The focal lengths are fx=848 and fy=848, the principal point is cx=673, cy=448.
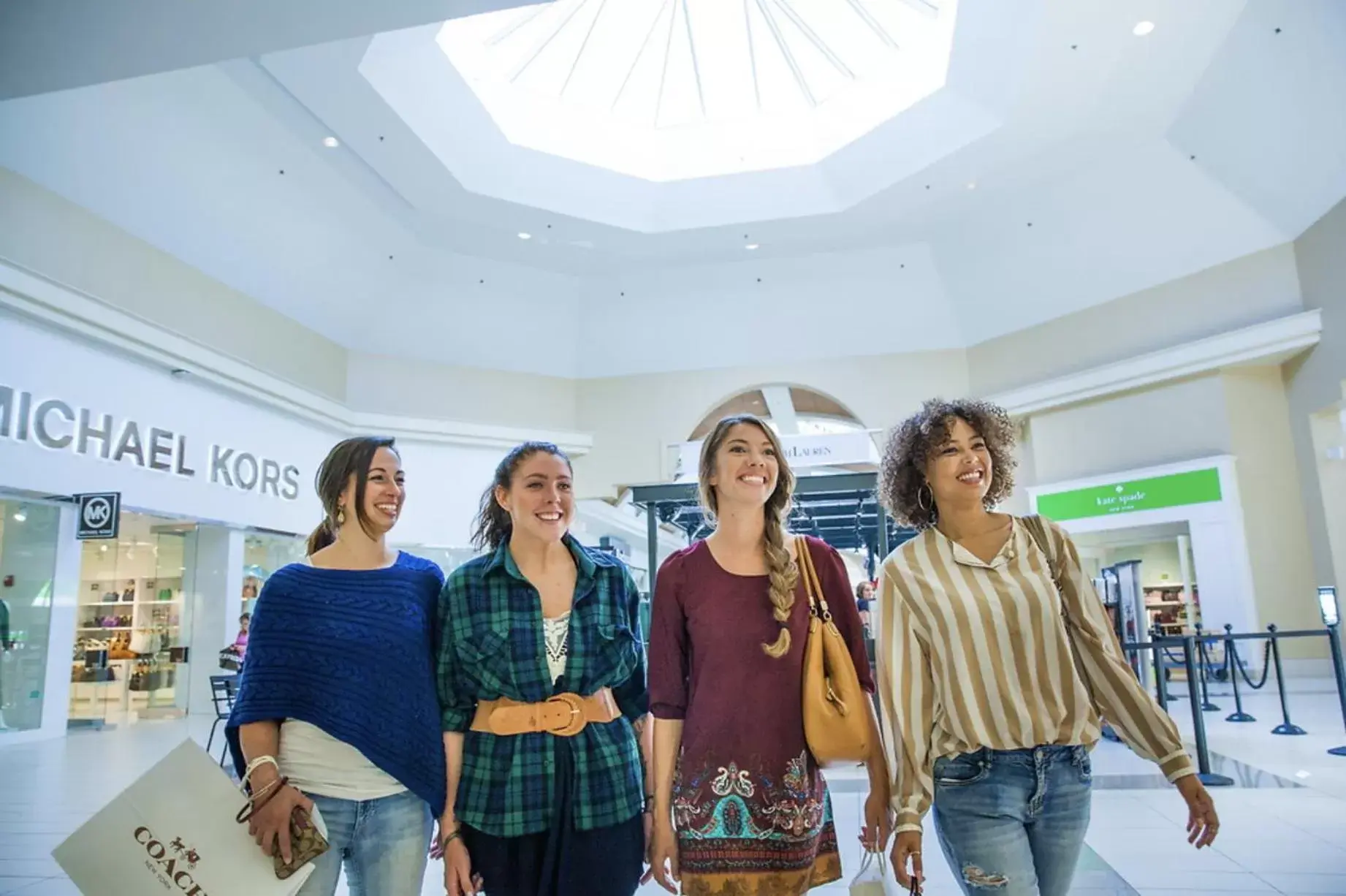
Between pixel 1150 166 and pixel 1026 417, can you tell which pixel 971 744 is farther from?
pixel 1026 417

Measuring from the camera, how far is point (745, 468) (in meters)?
1.95

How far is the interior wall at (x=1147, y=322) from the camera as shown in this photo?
1144cm

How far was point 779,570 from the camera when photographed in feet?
6.06

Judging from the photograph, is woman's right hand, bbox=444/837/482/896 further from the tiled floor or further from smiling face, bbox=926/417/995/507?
the tiled floor

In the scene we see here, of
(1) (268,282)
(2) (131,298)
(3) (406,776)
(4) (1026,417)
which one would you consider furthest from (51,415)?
(4) (1026,417)

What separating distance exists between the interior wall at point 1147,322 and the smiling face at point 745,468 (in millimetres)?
12302

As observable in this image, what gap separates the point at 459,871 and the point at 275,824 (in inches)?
15.0

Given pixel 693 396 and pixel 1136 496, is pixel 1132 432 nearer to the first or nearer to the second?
pixel 1136 496

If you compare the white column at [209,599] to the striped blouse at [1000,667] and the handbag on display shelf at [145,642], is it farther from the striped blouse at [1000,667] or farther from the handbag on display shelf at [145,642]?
the striped blouse at [1000,667]

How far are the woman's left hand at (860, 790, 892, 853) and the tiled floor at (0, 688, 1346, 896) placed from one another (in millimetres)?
1950

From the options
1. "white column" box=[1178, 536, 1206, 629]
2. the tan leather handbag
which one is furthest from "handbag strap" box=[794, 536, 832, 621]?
"white column" box=[1178, 536, 1206, 629]

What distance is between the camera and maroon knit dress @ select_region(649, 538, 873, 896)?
173cm

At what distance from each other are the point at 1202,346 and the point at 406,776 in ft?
41.9

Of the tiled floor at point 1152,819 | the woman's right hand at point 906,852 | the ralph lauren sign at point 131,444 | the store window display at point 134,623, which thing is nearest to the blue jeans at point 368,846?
the woman's right hand at point 906,852
